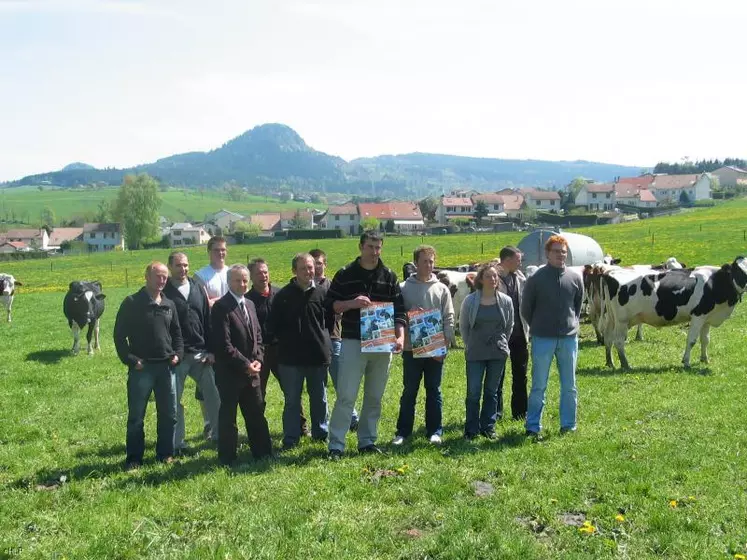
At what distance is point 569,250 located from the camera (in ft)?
91.7

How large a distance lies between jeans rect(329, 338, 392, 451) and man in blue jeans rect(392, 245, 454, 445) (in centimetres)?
46

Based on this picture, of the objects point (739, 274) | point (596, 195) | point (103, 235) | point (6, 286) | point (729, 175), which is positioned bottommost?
point (103, 235)

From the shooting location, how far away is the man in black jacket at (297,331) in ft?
29.0

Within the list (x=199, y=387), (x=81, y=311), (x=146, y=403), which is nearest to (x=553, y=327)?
(x=199, y=387)

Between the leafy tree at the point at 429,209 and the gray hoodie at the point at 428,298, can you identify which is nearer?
the gray hoodie at the point at 428,298

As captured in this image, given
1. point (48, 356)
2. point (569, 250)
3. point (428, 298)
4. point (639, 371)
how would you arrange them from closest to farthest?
point (428, 298) < point (639, 371) < point (48, 356) < point (569, 250)

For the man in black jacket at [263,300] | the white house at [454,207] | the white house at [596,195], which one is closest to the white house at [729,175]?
the white house at [596,195]

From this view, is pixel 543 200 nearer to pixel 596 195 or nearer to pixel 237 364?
pixel 596 195

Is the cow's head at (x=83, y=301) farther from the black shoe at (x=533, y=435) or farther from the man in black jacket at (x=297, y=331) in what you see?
the black shoe at (x=533, y=435)

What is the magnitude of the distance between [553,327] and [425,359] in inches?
68.2

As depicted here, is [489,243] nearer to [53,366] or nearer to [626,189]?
[53,366]

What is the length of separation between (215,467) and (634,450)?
16.2 feet

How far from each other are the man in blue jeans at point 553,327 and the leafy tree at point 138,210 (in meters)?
97.3

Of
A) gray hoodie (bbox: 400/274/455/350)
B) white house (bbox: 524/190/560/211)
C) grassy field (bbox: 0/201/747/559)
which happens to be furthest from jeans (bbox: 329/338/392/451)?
white house (bbox: 524/190/560/211)
